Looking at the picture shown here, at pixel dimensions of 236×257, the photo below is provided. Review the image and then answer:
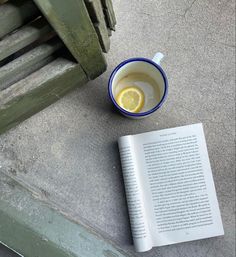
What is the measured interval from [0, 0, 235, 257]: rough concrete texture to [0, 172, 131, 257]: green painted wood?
8 cm

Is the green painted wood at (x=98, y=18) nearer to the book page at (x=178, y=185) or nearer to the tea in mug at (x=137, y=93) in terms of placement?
the tea in mug at (x=137, y=93)

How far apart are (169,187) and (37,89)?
406 millimetres

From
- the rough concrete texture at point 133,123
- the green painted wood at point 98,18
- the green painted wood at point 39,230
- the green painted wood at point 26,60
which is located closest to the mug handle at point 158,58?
the rough concrete texture at point 133,123

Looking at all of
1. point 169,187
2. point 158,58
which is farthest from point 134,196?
point 158,58

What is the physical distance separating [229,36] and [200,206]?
1.49 feet

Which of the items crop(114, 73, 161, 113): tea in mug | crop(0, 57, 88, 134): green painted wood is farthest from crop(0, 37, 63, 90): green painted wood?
crop(114, 73, 161, 113): tea in mug

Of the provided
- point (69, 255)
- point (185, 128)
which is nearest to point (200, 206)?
point (185, 128)

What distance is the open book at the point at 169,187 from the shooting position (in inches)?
34.5

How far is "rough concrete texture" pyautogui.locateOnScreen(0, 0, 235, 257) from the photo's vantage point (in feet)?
2.93

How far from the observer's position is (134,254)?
882 mm

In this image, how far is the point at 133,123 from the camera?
3.01 ft

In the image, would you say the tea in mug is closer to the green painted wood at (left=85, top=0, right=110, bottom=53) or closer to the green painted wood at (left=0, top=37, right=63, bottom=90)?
the green painted wood at (left=85, top=0, right=110, bottom=53)

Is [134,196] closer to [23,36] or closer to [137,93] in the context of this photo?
[137,93]

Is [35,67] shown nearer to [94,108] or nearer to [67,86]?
[67,86]
